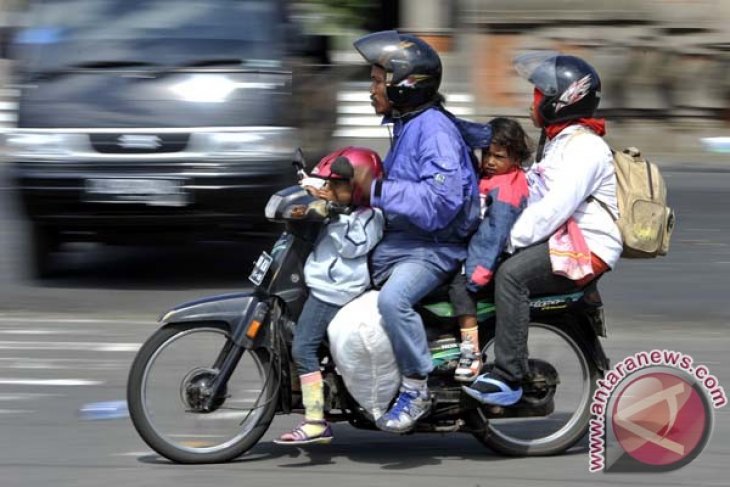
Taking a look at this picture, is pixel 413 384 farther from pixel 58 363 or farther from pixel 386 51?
pixel 58 363

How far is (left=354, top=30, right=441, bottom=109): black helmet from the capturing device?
561cm

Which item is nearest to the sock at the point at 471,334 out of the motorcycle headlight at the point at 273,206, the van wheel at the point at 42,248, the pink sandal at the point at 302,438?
the pink sandal at the point at 302,438

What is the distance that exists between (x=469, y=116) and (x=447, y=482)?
12.7m

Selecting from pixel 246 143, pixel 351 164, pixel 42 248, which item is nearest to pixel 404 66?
pixel 351 164

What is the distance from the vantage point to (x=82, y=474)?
570 cm

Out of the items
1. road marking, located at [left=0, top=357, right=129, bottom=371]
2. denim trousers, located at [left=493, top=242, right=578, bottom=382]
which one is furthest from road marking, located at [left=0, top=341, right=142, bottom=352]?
denim trousers, located at [left=493, top=242, right=578, bottom=382]

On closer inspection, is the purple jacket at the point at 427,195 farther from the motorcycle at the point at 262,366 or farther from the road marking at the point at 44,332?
the road marking at the point at 44,332

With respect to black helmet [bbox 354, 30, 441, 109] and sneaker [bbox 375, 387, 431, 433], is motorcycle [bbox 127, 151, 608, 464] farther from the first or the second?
black helmet [bbox 354, 30, 441, 109]

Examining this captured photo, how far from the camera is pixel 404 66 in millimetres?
5598

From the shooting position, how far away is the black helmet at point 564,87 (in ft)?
18.6

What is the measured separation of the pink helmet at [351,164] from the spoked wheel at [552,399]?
0.84 meters

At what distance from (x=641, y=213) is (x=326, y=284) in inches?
49.5

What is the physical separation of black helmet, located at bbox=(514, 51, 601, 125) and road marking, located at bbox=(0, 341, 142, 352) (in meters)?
3.30

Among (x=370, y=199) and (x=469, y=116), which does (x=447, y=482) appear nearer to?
(x=370, y=199)
